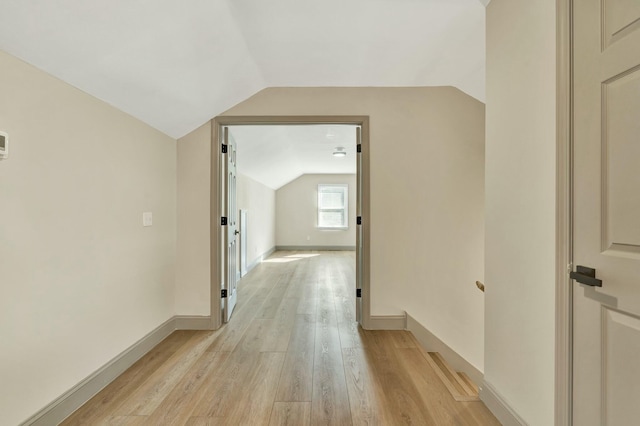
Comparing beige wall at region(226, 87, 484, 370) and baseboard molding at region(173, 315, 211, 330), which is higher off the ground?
beige wall at region(226, 87, 484, 370)

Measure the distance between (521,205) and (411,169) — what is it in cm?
152

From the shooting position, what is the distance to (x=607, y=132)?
111cm

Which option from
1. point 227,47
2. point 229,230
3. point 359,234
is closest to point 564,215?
point 359,234

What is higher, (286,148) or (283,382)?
(286,148)

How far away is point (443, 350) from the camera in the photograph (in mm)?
2801

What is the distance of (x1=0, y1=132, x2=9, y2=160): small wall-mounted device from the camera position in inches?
53.8

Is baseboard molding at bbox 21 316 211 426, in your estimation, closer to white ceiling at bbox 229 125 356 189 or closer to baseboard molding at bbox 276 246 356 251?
white ceiling at bbox 229 125 356 189

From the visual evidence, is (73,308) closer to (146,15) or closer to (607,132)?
(146,15)

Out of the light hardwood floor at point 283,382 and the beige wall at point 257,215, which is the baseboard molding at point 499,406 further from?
the beige wall at point 257,215

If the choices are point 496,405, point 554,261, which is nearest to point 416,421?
point 496,405

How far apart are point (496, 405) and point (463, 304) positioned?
1457mm

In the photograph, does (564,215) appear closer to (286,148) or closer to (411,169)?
(411,169)

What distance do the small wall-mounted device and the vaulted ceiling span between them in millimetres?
394

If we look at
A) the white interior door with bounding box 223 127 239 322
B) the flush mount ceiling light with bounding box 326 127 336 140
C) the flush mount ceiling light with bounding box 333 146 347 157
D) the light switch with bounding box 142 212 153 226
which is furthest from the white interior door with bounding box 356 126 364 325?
the flush mount ceiling light with bounding box 333 146 347 157
